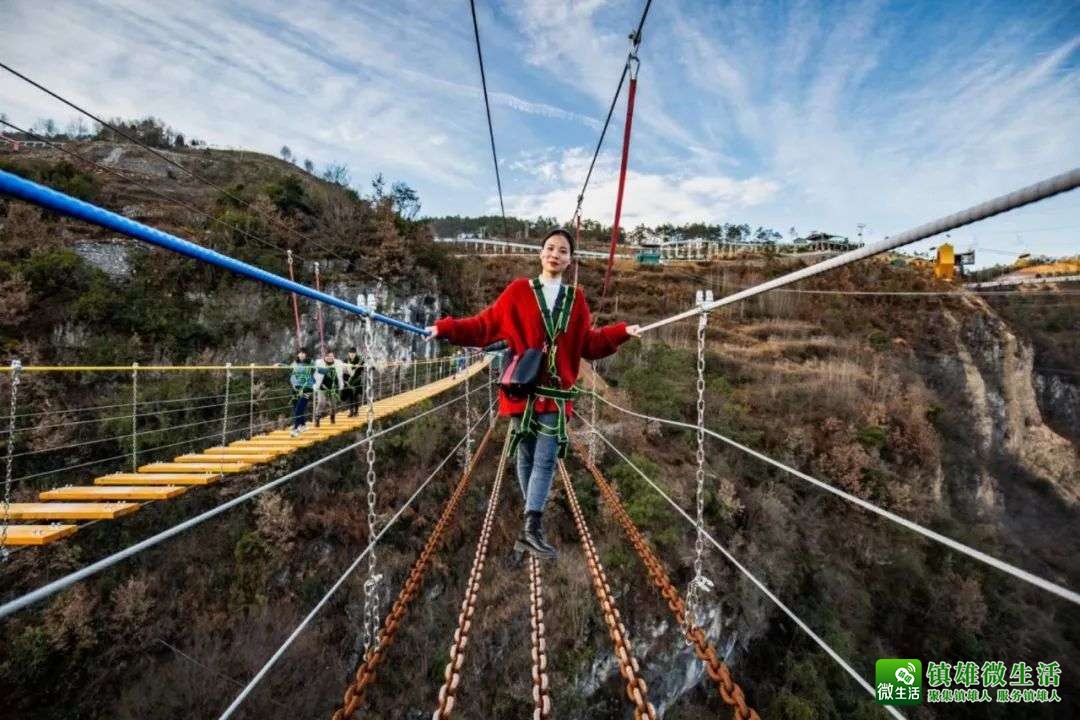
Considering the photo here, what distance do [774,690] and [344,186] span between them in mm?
23231

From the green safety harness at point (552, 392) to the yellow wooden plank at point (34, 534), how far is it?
323 cm

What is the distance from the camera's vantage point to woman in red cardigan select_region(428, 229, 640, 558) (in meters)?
2.07

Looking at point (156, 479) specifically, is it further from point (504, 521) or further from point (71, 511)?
point (504, 521)

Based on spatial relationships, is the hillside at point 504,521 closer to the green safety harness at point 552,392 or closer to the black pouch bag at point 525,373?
the green safety harness at point 552,392

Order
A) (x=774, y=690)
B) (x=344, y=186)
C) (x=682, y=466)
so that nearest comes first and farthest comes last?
1. (x=774, y=690)
2. (x=682, y=466)
3. (x=344, y=186)

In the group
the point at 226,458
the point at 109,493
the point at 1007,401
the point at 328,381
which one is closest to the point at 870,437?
the point at 1007,401

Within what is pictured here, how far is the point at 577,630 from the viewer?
8047 millimetres

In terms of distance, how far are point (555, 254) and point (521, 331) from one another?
0.40 meters

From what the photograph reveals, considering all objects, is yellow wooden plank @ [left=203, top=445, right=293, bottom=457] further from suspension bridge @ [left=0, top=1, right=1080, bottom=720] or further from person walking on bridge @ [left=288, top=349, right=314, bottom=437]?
person walking on bridge @ [left=288, top=349, right=314, bottom=437]

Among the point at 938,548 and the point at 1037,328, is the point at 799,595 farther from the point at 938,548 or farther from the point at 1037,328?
the point at 1037,328

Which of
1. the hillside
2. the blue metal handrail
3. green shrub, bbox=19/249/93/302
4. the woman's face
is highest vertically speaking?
green shrub, bbox=19/249/93/302

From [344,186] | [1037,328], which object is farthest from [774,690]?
[1037,328]

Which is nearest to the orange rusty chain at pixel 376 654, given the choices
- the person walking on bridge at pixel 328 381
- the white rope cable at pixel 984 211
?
the white rope cable at pixel 984 211

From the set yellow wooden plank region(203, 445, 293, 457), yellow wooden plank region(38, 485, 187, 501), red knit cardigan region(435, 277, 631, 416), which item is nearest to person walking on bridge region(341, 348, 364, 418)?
yellow wooden plank region(203, 445, 293, 457)
